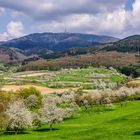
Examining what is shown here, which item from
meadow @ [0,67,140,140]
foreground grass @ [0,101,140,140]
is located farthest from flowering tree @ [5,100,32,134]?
foreground grass @ [0,101,140,140]

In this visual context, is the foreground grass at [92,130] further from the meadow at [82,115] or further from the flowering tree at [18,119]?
the flowering tree at [18,119]

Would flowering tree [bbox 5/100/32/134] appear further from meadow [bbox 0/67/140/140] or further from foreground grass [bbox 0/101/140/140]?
foreground grass [bbox 0/101/140/140]

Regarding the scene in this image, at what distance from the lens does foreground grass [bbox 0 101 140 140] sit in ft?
228

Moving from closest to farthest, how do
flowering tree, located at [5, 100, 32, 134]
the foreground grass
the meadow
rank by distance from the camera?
1. the foreground grass
2. the meadow
3. flowering tree, located at [5, 100, 32, 134]

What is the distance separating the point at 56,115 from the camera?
104 metres

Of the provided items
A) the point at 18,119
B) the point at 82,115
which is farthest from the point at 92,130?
the point at 82,115

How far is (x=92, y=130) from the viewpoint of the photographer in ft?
271

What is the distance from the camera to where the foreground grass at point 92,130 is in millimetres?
69531

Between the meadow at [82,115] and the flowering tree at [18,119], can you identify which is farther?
the flowering tree at [18,119]

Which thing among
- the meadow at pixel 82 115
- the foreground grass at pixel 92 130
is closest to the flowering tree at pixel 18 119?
the meadow at pixel 82 115

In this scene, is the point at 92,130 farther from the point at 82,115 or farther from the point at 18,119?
the point at 82,115

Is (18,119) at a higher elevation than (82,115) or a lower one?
higher

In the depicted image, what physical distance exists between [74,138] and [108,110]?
236 ft

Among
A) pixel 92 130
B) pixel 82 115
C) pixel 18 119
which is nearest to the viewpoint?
pixel 92 130
